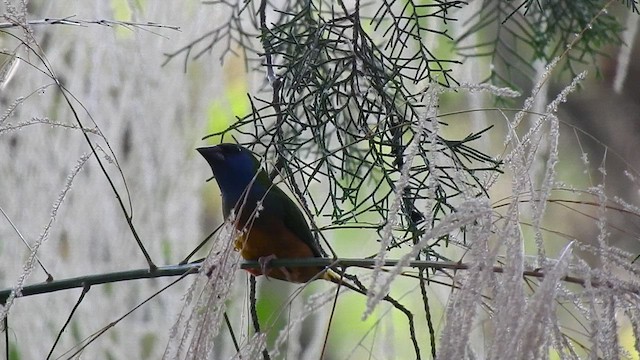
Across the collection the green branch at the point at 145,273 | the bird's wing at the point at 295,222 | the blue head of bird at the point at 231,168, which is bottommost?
the green branch at the point at 145,273

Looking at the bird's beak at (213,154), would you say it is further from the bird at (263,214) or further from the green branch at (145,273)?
the green branch at (145,273)

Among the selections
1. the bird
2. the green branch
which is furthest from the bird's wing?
the green branch

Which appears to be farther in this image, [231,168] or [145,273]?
[231,168]

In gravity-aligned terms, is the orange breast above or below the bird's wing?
below

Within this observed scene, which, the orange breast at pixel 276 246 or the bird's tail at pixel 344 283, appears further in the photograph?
the orange breast at pixel 276 246

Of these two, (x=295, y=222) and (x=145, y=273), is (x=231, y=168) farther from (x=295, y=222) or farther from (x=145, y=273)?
(x=145, y=273)

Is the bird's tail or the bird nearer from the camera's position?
the bird's tail

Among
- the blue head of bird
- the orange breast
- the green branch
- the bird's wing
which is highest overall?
the blue head of bird

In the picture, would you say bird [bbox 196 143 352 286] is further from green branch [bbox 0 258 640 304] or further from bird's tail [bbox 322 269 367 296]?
green branch [bbox 0 258 640 304]

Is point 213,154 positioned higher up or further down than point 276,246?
higher up

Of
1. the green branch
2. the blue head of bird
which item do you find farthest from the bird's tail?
the blue head of bird

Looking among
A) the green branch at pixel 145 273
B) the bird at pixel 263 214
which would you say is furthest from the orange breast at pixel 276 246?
the green branch at pixel 145 273

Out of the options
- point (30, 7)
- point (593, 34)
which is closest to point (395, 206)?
point (593, 34)

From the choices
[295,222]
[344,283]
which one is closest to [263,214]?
[295,222]
